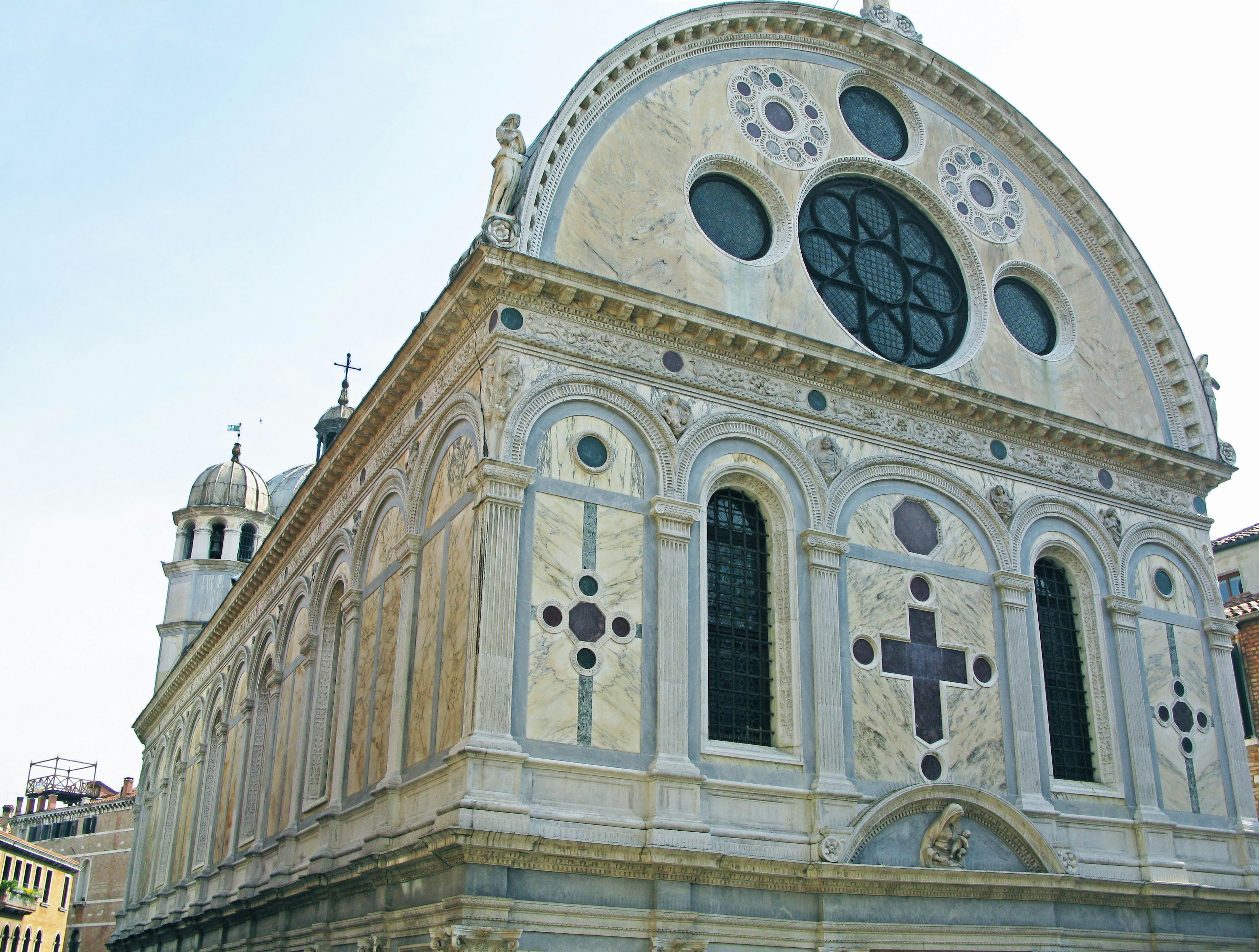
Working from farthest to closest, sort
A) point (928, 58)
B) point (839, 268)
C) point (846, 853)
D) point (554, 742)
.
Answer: point (928, 58) < point (839, 268) < point (846, 853) < point (554, 742)

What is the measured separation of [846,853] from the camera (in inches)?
665

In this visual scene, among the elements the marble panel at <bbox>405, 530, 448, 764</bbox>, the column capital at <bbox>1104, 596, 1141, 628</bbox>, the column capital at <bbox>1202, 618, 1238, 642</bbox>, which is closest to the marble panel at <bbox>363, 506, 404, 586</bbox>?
the marble panel at <bbox>405, 530, 448, 764</bbox>

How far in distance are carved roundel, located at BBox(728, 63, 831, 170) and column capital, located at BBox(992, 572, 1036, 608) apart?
7.64 meters

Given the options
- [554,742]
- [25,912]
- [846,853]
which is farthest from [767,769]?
[25,912]

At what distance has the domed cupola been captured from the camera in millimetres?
48031

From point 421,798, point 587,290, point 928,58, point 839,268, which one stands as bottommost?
point 421,798

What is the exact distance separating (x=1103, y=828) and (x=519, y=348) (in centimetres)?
1181

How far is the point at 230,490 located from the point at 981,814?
3631 cm

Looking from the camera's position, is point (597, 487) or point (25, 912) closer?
point (597, 487)

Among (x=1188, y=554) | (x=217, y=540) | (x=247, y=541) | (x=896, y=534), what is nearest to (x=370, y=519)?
(x=896, y=534)

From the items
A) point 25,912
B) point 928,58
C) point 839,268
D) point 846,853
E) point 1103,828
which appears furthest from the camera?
point 25,912

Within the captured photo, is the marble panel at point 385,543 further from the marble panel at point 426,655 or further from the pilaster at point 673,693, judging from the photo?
the pilaster at point 673,693

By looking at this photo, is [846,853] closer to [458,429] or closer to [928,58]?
[458,429]

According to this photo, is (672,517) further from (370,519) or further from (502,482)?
(370,519)
